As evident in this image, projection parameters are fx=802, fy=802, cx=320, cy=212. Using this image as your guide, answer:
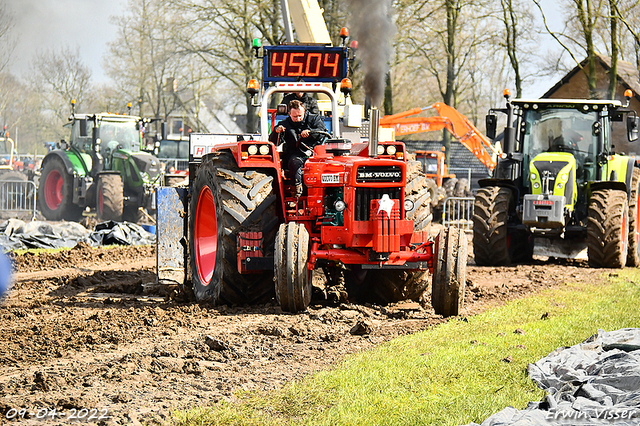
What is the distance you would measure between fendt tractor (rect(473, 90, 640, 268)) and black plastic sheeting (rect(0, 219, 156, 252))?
6874 mm

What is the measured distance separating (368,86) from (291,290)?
725 cm

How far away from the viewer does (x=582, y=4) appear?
86.3ft

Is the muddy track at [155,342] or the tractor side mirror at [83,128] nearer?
the muddy track at [155,342]

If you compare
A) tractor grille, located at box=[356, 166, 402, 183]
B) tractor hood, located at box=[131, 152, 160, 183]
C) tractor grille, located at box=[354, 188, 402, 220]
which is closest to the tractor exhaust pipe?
tractor grille, located at box=[356, 166, 402, 183]

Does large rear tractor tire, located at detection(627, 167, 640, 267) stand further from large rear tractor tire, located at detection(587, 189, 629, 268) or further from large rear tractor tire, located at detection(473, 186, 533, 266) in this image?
large rear tractor tire, located at detection(473, 186, 533, 266)

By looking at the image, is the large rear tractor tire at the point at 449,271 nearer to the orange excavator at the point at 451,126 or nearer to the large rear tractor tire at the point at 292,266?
the large rear tractor tire at the point at 292,266

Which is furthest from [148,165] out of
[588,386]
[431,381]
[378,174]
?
[588,386]

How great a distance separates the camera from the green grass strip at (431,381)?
14.0 ft

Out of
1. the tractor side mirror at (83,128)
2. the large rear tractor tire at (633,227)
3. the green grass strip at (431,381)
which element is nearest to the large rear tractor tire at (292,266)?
the green grass strip at (431,381)

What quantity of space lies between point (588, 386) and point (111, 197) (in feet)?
53.6

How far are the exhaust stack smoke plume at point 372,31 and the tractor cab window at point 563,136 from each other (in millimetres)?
2929

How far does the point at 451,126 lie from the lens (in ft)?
78.3

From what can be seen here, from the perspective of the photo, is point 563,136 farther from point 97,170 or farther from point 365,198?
point 97,170

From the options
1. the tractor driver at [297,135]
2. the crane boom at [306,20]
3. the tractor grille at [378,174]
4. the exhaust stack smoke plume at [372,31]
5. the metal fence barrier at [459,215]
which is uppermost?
the crane boom at [306,20]
